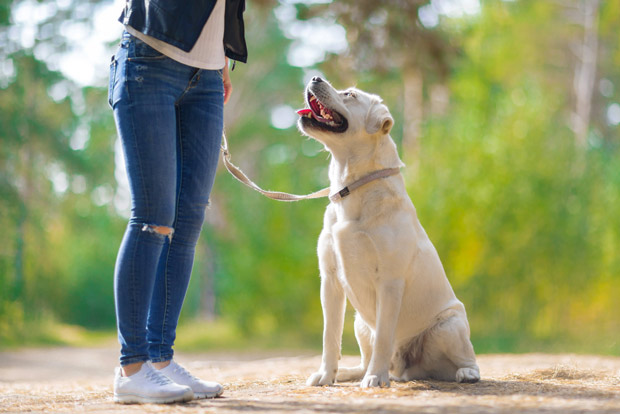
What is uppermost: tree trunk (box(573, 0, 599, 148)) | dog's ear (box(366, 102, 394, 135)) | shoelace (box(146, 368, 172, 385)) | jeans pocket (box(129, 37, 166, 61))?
tree trunk (box(573, 0, 599, 148))

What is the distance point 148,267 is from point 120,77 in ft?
2.59

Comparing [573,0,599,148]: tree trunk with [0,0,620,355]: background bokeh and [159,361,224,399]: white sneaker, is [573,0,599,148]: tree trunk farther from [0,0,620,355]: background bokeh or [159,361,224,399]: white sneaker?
[159,361,224,399]: white sneaker

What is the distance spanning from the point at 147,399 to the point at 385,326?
1.15 m

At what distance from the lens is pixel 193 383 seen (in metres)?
2.92

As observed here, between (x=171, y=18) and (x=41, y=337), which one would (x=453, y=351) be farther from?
(x=41, y=337)

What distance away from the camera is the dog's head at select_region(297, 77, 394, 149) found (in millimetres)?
3361

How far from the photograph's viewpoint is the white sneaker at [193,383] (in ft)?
9.50

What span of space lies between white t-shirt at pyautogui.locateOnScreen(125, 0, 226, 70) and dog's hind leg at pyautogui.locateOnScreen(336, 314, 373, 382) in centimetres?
156

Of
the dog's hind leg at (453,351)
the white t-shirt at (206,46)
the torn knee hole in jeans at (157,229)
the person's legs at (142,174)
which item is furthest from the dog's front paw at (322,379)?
the white t-shirt at (206,46)

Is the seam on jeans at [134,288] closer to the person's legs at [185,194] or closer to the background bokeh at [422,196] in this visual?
the person's legs at [185,194]

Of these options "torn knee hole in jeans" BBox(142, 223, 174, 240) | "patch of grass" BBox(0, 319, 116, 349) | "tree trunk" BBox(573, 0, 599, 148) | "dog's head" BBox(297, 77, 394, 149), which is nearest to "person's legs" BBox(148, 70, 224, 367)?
"torn knee hole in jeans" BBox(142, 223, 174, 240)

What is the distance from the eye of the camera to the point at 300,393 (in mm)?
3010

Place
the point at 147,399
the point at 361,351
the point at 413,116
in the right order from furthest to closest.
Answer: the point at 413,116 → the point at 361,351 → the point at 147,399

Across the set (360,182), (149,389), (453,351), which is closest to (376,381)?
(453,351)
